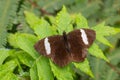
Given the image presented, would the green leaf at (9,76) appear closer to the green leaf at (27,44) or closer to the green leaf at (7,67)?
the green leaf at (7,67)

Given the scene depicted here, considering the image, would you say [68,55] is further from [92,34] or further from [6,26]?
[6,26]

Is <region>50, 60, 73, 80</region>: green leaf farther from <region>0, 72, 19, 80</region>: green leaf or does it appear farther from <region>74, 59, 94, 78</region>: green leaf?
<region>0, 72, 19, 80</region>: green leaf

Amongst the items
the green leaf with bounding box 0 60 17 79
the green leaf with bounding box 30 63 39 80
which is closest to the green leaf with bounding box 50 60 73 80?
the green leaf with bounding box 30 63 39 80

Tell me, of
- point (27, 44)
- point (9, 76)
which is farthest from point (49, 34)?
point (9, 76)

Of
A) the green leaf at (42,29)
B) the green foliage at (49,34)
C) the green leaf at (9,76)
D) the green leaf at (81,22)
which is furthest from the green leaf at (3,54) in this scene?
the green leaf at (81,22)

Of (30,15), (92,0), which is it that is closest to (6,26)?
(30,15)
